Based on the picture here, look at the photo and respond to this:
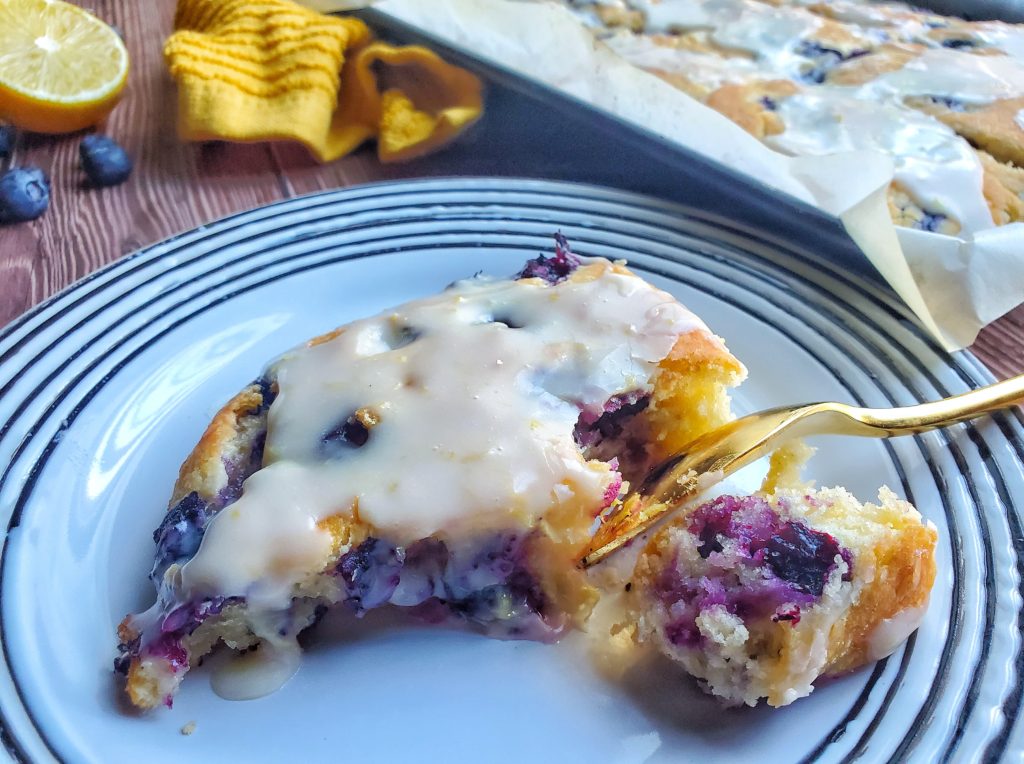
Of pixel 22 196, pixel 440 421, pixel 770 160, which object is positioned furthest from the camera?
pixel 22 196

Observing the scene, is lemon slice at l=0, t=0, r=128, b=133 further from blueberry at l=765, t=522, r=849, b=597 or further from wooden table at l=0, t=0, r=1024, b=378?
blueberry at l=765, t=522, r=849, b=597

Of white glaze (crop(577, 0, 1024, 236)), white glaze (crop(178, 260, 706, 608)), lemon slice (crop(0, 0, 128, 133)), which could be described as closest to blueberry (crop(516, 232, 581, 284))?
white glaze (crop(178, 260, 706, 608))

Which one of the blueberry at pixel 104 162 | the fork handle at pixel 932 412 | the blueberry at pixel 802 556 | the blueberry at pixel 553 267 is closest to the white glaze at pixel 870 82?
the fork handle at pixel 932 412

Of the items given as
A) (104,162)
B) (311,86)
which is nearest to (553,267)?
(311,86)

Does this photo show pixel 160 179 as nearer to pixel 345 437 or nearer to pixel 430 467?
pixel 345 437

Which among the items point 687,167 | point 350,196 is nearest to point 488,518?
point 350,196

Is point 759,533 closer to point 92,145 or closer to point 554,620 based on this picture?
point 554,620
